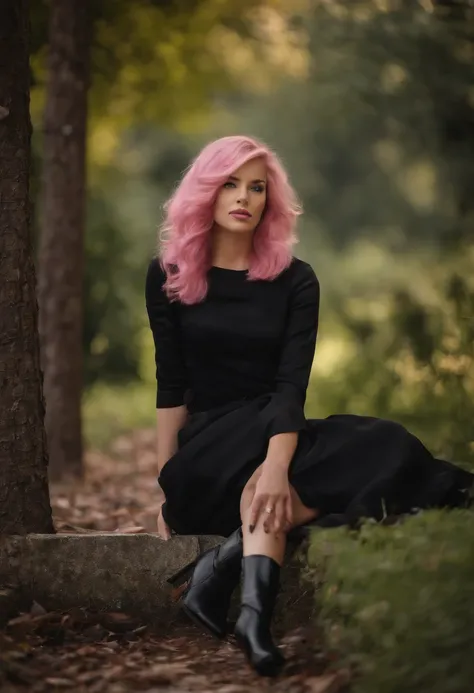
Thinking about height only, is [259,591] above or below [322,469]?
below

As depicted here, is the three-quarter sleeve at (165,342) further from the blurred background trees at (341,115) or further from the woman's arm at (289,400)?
the blurred background trees at (341,115)

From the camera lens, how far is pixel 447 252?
11.6 metres

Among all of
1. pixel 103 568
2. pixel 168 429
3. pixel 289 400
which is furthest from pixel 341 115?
pixel 103 568

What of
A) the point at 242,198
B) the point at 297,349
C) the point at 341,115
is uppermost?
the point at 341,115

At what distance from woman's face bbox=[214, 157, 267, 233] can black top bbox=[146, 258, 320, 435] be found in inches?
8.4

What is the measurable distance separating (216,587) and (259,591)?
13.8 inches

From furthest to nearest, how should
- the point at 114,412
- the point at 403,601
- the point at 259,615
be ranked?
1. the point at 114,412
2. the point at 259,615
3. the point at 403,601

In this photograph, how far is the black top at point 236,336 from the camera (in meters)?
4.42

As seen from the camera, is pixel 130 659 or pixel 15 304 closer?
pixel 130 659

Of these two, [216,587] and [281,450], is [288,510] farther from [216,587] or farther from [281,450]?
[216,587]

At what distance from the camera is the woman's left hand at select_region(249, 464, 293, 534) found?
4.04 metres

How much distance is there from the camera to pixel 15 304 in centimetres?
448

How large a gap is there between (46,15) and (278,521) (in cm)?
557

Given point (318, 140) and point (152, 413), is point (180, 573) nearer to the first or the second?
point (152, 413)
